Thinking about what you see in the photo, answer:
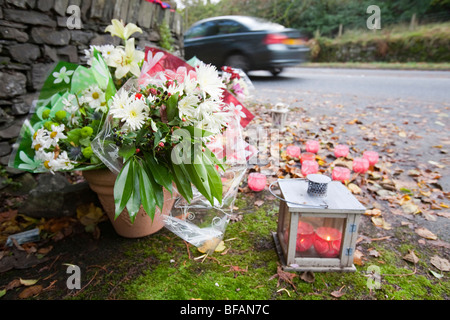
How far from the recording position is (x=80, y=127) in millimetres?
1459

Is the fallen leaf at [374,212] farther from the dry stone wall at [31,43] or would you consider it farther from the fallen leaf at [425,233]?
the dry stone wall at [31,43]

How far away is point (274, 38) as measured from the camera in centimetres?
525

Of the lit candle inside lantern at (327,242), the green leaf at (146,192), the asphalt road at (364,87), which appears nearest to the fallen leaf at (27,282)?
the green leaf at (146,192)

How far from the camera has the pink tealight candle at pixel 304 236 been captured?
1482mm

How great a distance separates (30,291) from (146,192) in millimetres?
768

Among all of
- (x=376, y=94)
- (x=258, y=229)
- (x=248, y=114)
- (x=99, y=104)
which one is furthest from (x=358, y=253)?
(x=376, y=94)

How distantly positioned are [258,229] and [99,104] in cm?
116

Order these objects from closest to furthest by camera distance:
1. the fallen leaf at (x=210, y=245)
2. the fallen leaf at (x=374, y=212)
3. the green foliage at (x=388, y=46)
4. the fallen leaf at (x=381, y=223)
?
the fallen leaf at (x=210, y=245) < the fallen leaf at (x=381, y=223) < the fallen leaf at (x=374, y=212) < the green foliage at (x=388, y=46)

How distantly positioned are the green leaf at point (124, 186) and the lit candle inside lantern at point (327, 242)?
96cm

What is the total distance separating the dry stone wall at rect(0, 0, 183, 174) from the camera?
Answer: 2.13 meters

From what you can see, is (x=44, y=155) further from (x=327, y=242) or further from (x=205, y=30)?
(x=205, y=30)

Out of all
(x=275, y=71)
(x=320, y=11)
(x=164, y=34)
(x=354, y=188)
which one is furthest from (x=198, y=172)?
(x=320, y=11)

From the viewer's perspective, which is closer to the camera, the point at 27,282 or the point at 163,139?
the point at 163,139
